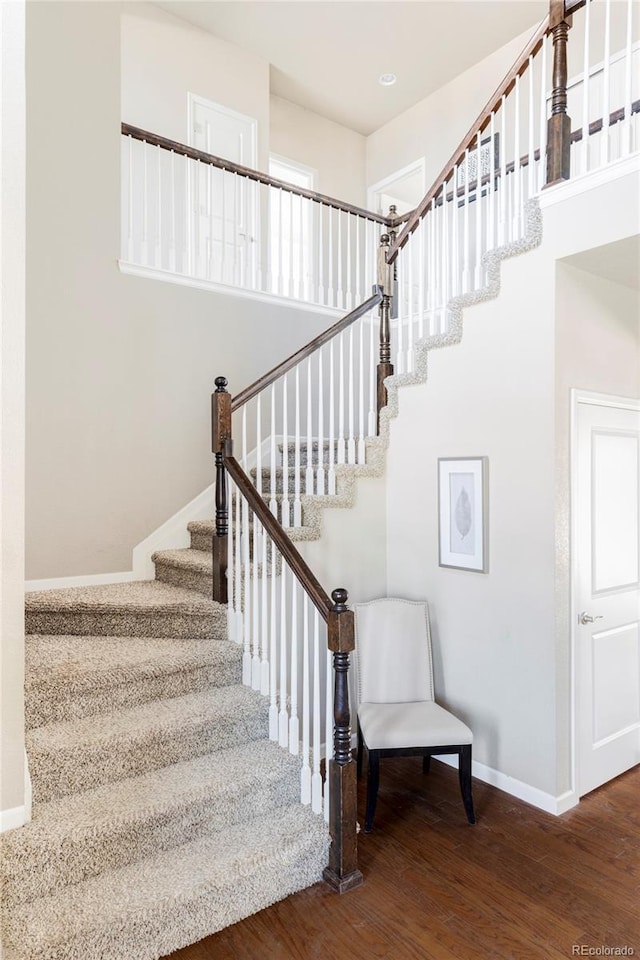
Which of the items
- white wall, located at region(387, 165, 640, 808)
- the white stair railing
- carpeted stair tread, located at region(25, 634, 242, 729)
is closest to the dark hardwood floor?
white wall, located at region(387, 165, 640, 808)

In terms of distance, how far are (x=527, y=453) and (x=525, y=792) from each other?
1797 mm

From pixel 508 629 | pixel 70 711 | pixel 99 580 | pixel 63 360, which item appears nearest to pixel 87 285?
pixel 63 360

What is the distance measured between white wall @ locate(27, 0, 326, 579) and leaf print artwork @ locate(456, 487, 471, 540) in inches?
77.5

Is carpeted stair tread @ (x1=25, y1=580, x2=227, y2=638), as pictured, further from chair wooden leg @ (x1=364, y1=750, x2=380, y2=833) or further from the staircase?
chair wooden leg @ (x1=364, y1=750, x2=380, y2=833)

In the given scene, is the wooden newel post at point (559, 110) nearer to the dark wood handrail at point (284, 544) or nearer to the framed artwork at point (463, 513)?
the framed artwork at point (463, 513)

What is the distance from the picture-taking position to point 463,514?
3430 mm

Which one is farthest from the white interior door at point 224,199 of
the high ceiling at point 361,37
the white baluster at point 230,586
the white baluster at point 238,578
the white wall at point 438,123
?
the white baluster at point 238,578

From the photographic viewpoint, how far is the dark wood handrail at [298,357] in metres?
3.37

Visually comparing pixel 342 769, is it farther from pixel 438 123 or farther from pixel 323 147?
pixel 323 147

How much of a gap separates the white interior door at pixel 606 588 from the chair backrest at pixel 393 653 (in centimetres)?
84

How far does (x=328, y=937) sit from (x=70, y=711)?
1.41 m

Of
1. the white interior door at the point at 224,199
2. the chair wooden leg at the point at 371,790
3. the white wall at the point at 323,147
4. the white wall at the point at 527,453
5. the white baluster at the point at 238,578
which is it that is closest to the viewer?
the chair wooden leg at the point at 371,790

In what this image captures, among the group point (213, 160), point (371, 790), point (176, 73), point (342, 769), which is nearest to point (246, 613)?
point (342, 769)

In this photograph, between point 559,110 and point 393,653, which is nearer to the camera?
point 559,110
